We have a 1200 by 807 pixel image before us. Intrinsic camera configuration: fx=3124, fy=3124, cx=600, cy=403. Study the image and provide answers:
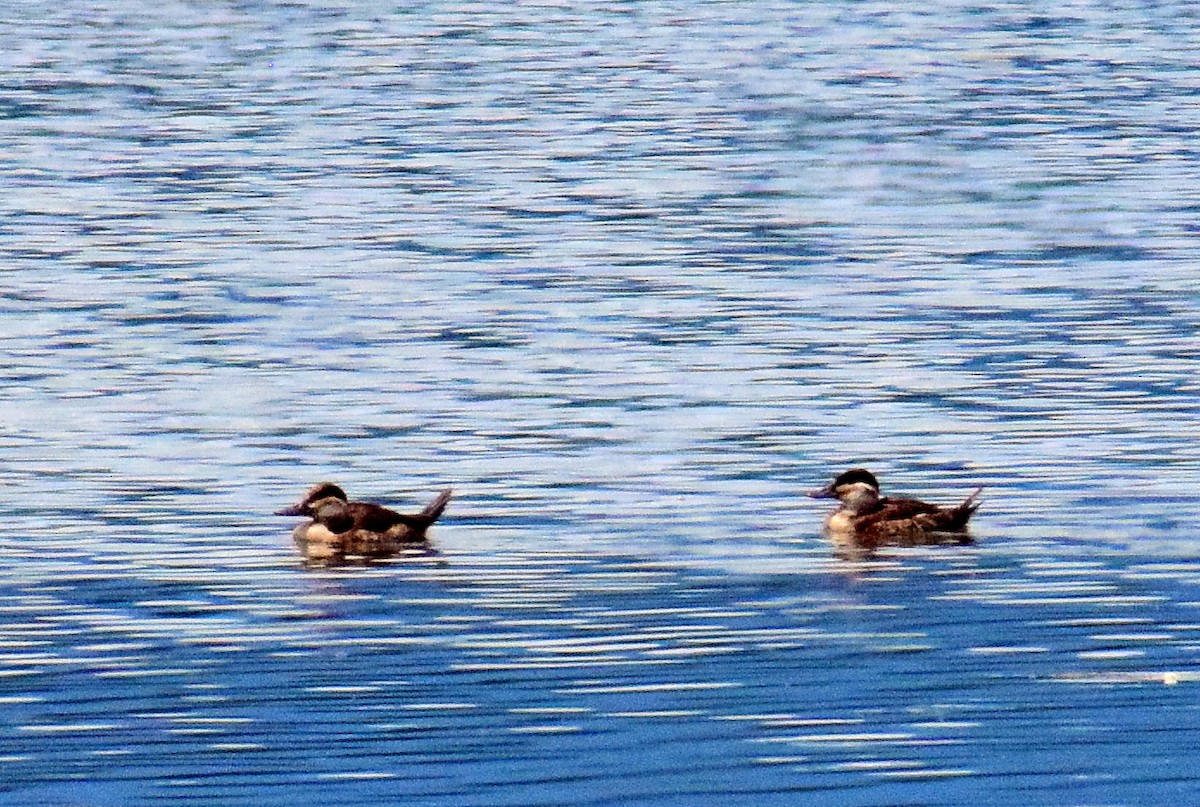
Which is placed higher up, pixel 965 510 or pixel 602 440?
pixel 965 510

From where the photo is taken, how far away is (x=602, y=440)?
21.6 metres

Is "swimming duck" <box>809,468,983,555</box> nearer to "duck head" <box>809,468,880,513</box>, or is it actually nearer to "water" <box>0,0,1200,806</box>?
"duck head" <box>809,468,880,513</box>

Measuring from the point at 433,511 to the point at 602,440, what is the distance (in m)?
3.33

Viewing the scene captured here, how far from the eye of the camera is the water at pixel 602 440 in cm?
1330

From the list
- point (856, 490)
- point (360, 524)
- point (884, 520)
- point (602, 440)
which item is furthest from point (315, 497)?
point (602, 440)

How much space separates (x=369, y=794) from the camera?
12.3 meters

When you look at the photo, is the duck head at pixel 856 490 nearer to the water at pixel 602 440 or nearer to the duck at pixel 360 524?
the water at pixel 602 440

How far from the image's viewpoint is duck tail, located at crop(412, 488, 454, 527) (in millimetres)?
18297

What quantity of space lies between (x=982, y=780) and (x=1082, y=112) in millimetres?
34100

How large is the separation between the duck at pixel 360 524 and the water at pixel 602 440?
282mm

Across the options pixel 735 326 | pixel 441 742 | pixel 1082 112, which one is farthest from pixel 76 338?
pixel 1082 112

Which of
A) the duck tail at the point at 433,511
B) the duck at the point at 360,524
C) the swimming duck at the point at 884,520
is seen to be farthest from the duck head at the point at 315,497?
the swimming duck at the point at 884,520

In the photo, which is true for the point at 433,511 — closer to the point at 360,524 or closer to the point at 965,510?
the point at 360,524

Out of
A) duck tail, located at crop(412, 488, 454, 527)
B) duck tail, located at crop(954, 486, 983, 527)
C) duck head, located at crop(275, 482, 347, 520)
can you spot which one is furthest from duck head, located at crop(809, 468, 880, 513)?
duck head, located at crop(275, 482, 347, 520)
